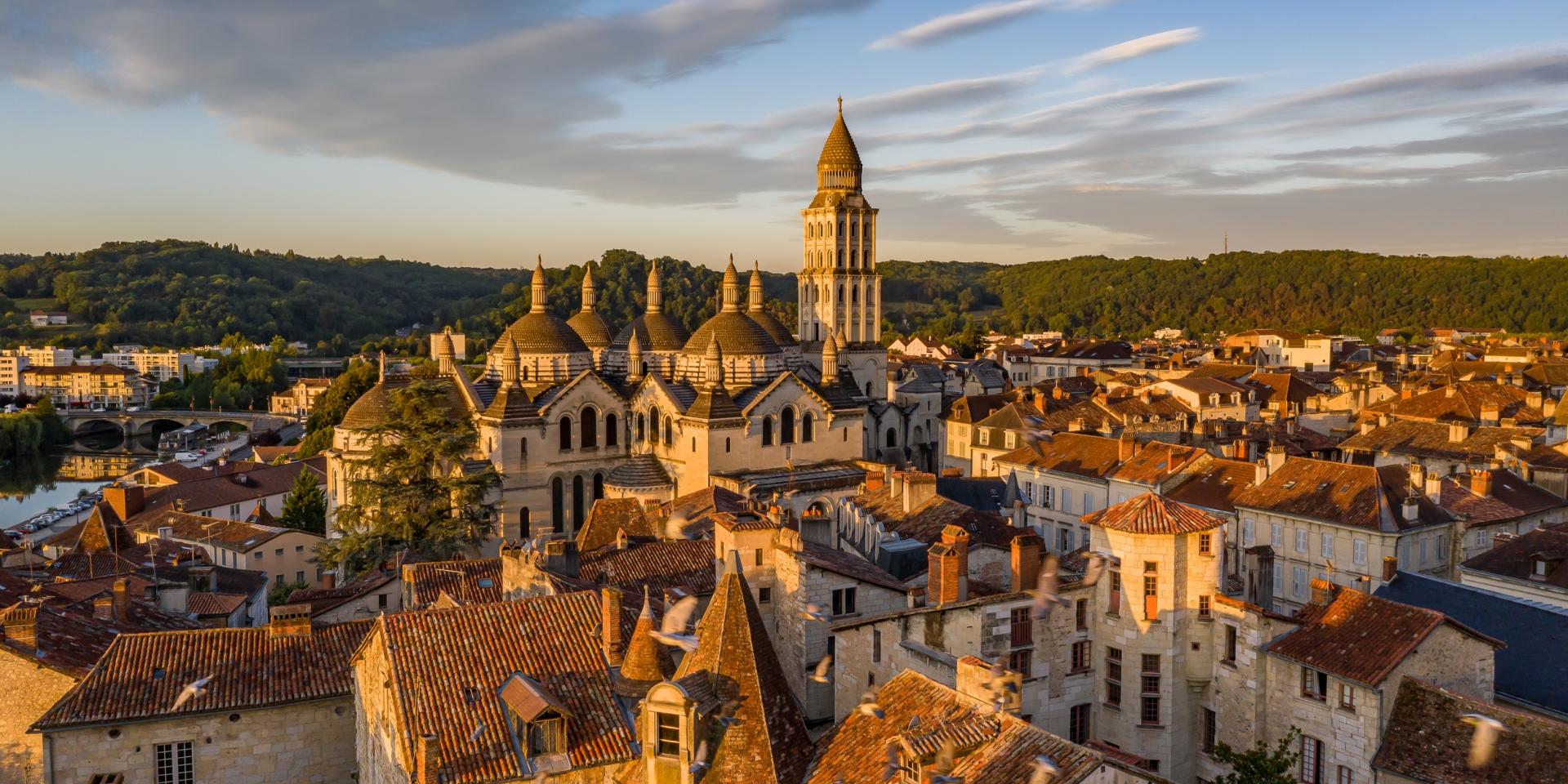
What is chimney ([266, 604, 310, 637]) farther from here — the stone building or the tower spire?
the tower spire

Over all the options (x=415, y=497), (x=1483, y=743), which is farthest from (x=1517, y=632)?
(x=415, y=497)

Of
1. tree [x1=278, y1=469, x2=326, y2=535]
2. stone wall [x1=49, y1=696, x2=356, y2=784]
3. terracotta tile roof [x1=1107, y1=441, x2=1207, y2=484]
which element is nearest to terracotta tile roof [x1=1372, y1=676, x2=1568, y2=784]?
stone wall [x1=49, y1=696, x2=356, y2=784]

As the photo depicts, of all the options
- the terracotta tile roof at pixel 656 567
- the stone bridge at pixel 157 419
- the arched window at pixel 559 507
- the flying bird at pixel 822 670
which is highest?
the terracotta tile roof at pixel 656 567

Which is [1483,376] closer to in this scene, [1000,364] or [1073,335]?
[1000,364]

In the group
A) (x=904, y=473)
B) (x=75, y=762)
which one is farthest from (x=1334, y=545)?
(x=75, y=762)

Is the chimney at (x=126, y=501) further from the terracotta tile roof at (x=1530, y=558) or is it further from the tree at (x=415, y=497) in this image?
the terracotta tile roof at (x=1530, y=558)

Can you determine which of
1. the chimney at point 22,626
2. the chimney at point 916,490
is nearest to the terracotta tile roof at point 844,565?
the chimney at point 916,490

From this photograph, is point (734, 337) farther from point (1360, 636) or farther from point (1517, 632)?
point (1360, 636)
